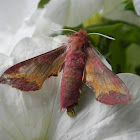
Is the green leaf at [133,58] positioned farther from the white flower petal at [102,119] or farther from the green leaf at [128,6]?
the white flower petal at [102,119]

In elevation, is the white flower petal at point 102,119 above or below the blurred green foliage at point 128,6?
below

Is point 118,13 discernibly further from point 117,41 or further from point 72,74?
point 72,74

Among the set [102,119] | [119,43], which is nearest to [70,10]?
[119,43]

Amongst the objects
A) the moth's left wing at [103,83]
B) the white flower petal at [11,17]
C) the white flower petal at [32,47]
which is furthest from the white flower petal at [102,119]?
the white flower petal at [11,17]

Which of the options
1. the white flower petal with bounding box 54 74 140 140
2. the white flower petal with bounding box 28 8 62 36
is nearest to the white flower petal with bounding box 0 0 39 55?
the white flower petal with bounding box 28 8 62 36

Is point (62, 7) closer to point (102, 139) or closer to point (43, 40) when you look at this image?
point (43, 40)

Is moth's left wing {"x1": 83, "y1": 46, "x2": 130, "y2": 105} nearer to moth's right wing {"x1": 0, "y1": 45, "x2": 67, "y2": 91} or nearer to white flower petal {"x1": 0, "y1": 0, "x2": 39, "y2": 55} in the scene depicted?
moth's right wing {"x1": 0, "y1": 45, "x2": 67, "y2": 91}
